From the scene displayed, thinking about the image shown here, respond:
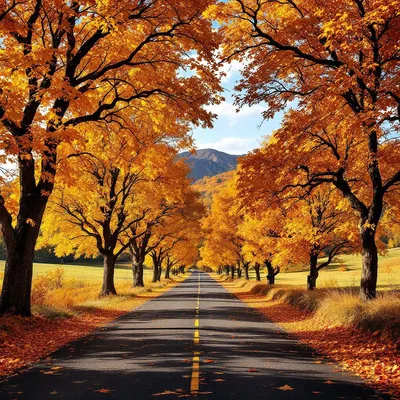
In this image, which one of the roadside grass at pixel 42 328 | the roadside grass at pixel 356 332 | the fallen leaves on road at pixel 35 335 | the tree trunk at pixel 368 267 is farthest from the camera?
the tree trunk at pixel 368 267

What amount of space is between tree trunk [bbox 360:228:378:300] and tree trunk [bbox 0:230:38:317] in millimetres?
11081

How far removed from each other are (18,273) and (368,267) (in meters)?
11.6

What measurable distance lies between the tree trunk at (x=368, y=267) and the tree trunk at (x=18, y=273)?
1108 cm

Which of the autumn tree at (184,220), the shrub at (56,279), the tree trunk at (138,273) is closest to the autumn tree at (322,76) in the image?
the autumn tree at (184,220)

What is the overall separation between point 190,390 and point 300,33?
1033cm

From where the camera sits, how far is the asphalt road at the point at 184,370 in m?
6.50

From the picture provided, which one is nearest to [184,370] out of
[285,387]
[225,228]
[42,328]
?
[285,387]

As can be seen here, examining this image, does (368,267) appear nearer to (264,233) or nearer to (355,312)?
(355,312)

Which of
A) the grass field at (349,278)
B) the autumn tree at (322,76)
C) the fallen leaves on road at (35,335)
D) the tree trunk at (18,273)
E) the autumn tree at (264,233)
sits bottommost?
the grass field at (349,278)

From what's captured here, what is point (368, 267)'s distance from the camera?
14.5m

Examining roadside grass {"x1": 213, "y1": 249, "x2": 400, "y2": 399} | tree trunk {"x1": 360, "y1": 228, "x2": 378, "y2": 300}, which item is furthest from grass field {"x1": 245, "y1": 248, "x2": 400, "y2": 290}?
tree trunk {"x1": 360, "y1": 228, "x2": 378, "y2": 300}

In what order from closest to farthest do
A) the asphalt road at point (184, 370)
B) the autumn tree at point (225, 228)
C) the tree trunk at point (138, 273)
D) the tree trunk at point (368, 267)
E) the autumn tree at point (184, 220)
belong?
the asphalt road at point (184, 370) < the tree trunk at point (368, 267) < the autumn tree at point (184, 220) < the tree trunk at point (138, 273) < the autumn tree at point (225, 228)

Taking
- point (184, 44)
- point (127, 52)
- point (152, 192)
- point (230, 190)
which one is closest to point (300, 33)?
point (184, 44)

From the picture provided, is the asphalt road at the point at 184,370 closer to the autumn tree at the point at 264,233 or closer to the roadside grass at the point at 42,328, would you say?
the roadside grass at the point at 42,328
